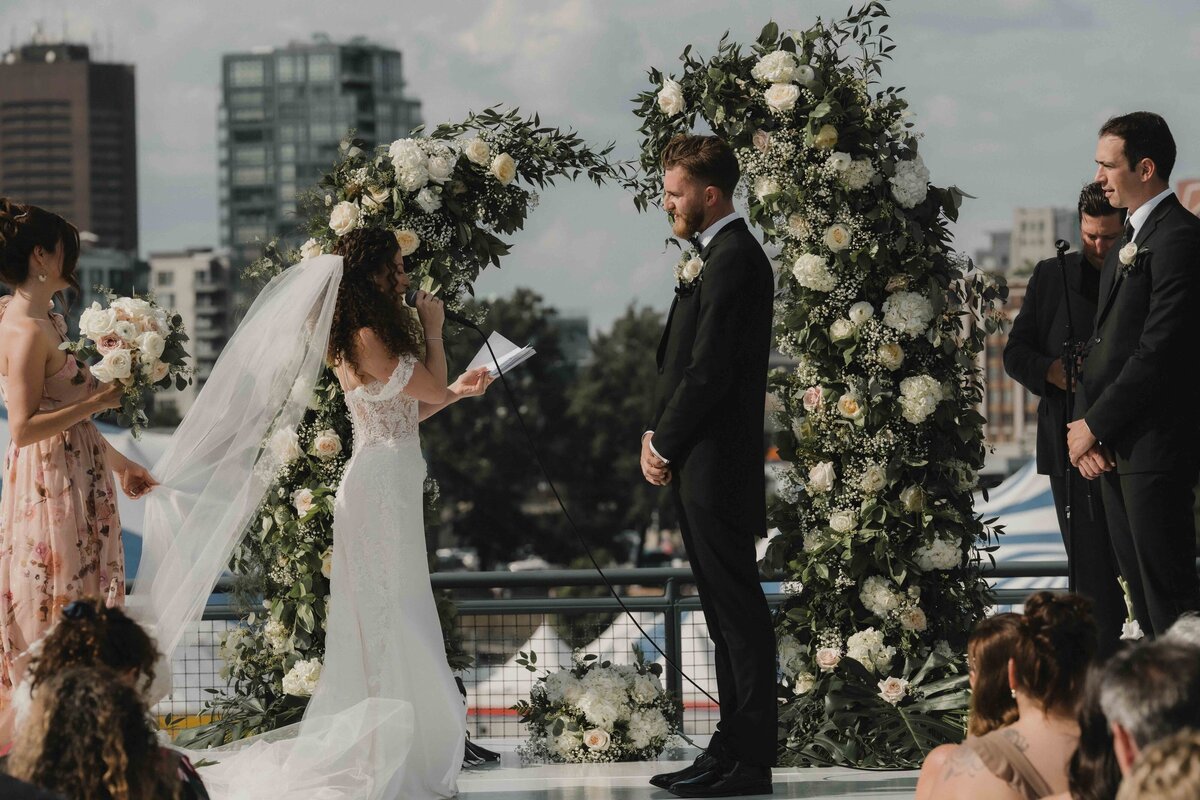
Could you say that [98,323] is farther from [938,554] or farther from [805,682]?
[938,554]

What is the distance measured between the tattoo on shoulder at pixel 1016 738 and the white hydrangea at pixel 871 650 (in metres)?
3.11

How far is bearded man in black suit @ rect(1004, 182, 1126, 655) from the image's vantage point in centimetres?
596

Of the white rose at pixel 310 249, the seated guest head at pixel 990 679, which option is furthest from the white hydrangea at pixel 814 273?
the seated guest head at pixel 990 679

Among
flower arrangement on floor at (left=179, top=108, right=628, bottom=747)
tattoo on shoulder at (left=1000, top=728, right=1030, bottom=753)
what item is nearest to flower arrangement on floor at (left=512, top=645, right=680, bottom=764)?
flower arrangement on floor at (left=179, top=108, right=628, bottom=747)

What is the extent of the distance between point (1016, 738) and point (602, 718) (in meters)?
3.31

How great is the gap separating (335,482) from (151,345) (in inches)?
55.2

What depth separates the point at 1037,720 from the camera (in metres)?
3.58

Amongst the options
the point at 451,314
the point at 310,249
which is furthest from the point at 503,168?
the point at 310,249

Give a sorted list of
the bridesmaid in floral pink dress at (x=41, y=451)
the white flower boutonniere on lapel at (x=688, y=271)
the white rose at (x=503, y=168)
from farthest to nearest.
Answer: the white rose at (x=503, y=168) → the white flower boutonniere on lapel at (x=688, y=271) → the bridesmaid in floral pink dress at (x=41, y=451)

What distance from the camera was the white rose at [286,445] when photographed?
6863mm

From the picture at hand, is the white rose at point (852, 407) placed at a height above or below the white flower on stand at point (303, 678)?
above

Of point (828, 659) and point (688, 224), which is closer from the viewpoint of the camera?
point (688, 224)

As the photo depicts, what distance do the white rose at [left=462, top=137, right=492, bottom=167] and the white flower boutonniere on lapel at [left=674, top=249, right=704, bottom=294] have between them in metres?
0.99

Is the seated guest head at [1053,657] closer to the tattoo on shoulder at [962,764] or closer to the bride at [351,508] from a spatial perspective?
the tattoo on shoulder at [962,764]
